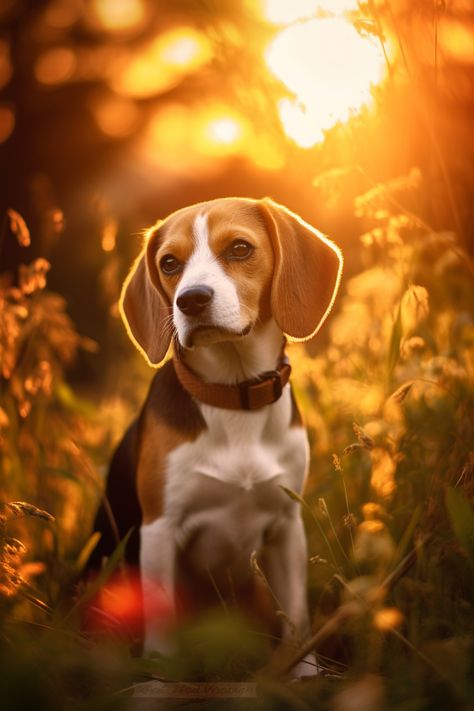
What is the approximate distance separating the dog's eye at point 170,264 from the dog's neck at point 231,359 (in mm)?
287

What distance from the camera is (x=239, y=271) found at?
254 cm

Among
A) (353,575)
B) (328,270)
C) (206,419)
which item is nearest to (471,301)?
(328,270)

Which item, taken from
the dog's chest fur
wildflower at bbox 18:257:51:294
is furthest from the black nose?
wildflower at bbox 18:257:51:294

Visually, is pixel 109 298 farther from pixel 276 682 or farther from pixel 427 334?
pixel 276 682

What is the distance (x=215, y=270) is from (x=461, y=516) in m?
1.15

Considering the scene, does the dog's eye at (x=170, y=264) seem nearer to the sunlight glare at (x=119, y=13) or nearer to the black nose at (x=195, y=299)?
the black nose at (x=195, y=299)

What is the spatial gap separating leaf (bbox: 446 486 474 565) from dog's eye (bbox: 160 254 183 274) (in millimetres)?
1317

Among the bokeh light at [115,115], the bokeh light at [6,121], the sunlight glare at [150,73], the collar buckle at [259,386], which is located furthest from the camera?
the bokeh light at [115,115]

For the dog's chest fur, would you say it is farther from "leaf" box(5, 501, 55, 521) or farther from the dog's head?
"leaf" box(5, 501, 55, 521)

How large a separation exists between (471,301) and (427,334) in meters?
0.31

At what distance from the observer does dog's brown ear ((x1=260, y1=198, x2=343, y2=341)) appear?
8.35 ft

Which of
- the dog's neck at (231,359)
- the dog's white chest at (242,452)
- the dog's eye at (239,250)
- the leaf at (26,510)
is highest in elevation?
the dog's eye at (239,250)

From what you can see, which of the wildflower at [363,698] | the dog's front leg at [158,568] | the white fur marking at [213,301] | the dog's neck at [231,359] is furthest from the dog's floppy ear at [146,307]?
the wildflower at [363,698]

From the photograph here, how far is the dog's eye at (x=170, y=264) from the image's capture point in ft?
8.71
